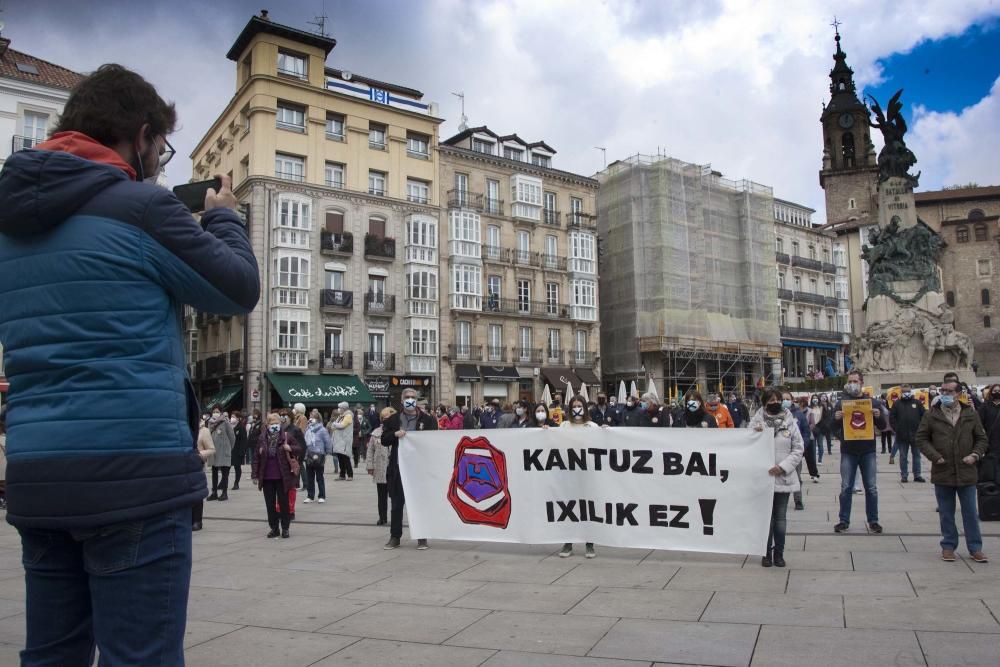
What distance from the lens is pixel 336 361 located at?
1597 inches

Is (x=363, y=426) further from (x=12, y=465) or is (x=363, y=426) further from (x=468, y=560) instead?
(x=12, y=465)

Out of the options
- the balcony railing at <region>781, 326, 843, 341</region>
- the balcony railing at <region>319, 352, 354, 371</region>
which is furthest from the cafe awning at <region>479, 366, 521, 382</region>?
the balcony railing at <region>781, 326, 843, 341</region>

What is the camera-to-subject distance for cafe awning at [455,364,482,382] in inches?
1761

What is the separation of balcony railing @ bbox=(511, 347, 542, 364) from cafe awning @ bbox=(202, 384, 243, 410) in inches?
632

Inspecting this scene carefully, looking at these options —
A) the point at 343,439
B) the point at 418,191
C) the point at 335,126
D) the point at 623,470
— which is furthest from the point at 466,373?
the point at 623,470

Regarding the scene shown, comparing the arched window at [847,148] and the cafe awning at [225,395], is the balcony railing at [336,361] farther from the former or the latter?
the arched window at [847,148]

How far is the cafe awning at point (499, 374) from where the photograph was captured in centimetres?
4544

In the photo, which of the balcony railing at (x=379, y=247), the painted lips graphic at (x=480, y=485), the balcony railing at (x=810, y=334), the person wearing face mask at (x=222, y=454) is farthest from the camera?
the balcony railing at (x=810, y=334)

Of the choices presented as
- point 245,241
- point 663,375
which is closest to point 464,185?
point 663,375

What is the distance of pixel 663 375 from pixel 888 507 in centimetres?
4043

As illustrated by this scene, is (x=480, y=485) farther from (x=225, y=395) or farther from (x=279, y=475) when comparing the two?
(x=225, y=395)

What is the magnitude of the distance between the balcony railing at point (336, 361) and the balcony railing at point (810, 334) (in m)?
39.1

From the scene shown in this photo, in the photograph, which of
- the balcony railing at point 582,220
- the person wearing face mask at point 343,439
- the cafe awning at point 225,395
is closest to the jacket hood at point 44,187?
the person wearing face mask at point 343,439

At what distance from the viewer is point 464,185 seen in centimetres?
4769
